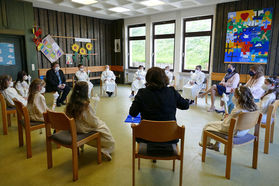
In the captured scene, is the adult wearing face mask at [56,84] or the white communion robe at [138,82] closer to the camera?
the adult wearing face mask at [56,84]

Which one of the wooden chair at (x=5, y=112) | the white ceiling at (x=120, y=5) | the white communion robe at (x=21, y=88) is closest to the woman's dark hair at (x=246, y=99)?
the wooden chair at (x=5, y=112)

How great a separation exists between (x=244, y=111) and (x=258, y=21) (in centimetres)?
466

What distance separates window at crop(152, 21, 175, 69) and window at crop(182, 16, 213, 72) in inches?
22.2

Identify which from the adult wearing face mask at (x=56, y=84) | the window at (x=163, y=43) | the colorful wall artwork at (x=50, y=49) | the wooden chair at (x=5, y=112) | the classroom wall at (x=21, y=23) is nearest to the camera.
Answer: the wooden chair at (x=5, y=112)

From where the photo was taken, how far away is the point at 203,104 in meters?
5.44

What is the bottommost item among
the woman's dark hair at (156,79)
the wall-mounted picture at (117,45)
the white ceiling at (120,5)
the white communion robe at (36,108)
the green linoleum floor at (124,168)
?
the green linoleum floor at (124,168)

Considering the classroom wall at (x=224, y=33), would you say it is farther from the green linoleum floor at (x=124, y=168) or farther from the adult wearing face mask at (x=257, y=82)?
the green linoleum floor at (x=124, y=168)

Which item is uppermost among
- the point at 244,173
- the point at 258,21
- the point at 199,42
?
the point at 258,21

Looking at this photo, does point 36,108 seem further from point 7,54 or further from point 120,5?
point 120,5

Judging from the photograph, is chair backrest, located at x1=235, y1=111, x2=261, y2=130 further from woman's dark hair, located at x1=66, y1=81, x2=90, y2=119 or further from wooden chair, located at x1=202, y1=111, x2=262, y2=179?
woman's dark hair, located at x1=66, y1=81, x2=90, y2=119

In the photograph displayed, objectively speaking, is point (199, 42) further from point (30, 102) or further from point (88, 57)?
point (30, 102)

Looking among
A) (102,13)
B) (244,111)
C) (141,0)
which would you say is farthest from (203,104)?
(102,13)

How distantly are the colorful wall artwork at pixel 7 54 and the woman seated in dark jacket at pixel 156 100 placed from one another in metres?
6.02

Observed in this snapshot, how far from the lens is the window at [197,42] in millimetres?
6811
